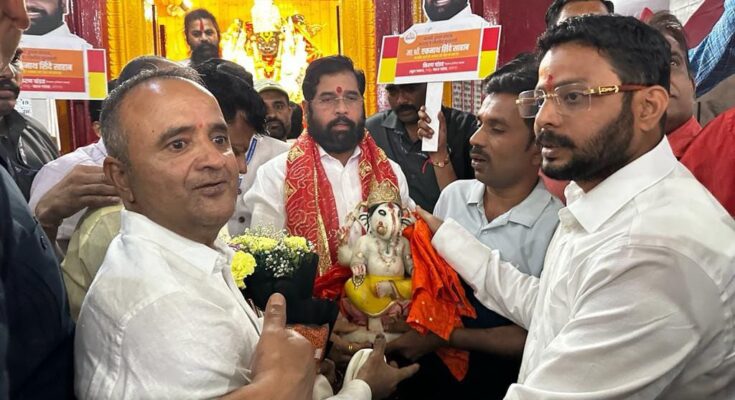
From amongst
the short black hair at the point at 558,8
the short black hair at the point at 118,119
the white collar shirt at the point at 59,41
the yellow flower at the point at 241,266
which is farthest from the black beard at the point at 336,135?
the white collar shirt at the point at 59,41

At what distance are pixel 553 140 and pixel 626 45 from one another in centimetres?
33

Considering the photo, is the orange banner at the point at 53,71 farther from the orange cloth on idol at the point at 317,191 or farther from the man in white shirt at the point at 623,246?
the man in white shirt at the point at 623,246

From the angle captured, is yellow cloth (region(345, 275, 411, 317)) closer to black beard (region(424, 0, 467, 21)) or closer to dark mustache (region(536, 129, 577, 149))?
dark mustache (region(536, 129, 577, 149))

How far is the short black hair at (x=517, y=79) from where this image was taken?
259 centimetres

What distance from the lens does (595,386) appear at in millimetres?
1549

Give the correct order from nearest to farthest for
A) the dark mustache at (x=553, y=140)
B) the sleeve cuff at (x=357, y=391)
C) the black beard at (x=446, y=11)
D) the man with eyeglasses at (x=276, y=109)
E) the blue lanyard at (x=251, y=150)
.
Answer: the sleeve cuff at (x=357, y=391) < the dark mustache at (x=553, y=140) < the black beard at (x=446, y=11) < the blue lanyard at (x=251, y=150) < the man with eyeglasses at (x=276, y=109)

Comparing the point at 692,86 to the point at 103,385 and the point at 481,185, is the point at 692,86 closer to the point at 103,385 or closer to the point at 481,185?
the point at 481,185

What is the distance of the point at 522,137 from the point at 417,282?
73 cm

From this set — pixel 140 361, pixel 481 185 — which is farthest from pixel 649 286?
pixel 481 185

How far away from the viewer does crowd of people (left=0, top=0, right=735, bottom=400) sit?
134 centimetres

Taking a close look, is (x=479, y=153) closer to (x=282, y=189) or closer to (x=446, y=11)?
(x=282, y=189)

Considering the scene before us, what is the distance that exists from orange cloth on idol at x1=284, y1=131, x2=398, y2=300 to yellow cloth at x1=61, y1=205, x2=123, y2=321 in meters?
1.12

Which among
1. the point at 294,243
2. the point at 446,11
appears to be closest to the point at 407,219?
the point at 294,243

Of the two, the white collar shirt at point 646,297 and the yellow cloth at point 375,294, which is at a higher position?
the white collar shirt at point 646,297
